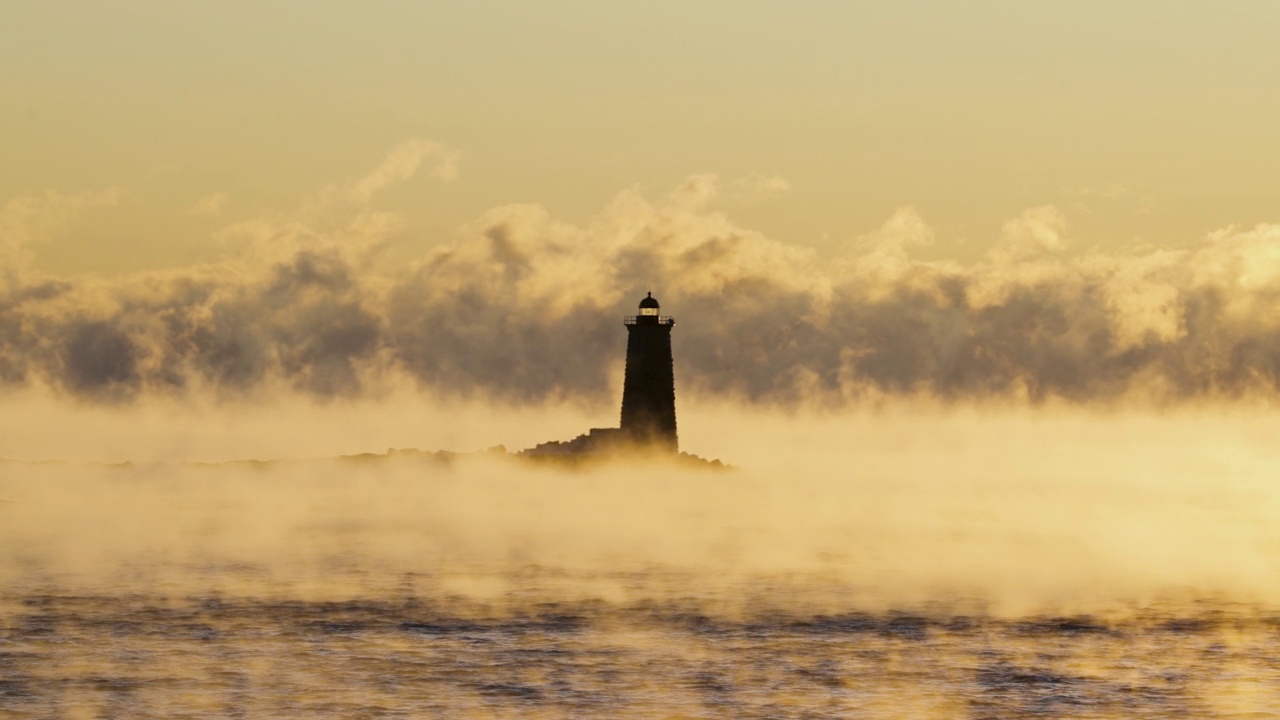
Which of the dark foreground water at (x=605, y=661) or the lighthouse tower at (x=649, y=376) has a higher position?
the lighthouse tower at (x=649, y=376)

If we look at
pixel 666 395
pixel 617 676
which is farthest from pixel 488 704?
Answer: pixel 666 395

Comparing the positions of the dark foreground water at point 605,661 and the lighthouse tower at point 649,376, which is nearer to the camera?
the dark foreground water at point 605,661

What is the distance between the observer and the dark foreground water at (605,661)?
52344 millimetres

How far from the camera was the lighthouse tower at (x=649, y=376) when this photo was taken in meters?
101

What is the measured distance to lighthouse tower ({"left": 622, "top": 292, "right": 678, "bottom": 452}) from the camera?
100750 mm

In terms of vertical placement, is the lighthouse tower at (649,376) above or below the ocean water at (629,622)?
above

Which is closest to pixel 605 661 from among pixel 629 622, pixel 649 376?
pixel 629 622

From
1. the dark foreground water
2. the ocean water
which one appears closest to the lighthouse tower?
the ocean water

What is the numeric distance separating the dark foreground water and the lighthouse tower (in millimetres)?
21378

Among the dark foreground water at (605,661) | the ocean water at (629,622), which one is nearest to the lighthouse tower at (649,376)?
the ocean water at (629,622)

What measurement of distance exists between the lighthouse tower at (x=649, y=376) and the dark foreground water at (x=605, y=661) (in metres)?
21.4

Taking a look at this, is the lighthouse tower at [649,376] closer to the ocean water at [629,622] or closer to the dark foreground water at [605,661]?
the ocean water at [629,622]

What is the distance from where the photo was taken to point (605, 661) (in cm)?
6084

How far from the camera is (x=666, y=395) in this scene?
335ft
